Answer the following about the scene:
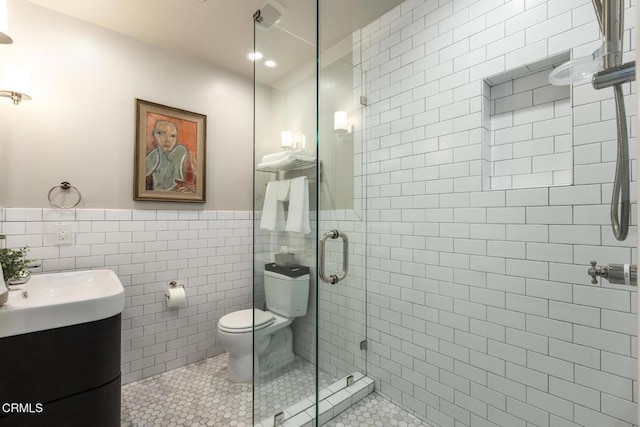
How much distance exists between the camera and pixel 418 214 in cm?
175

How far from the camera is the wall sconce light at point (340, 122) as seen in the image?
183cm

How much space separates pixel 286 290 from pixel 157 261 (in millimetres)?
1238

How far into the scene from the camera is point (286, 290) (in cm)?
171

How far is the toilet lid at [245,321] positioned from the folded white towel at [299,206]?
1.77 ft

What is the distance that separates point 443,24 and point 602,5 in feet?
3.15

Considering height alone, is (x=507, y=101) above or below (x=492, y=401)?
above

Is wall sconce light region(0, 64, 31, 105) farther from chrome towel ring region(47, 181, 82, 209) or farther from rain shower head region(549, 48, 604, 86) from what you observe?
rain shower head region(549, 48, 604, 86)

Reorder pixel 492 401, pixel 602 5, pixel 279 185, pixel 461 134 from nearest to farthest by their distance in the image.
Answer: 1. pixel 602 5
2. pixel 492 401
3. pixel 461 134
4. pixel 279 185

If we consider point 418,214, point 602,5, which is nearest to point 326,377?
point 418,214

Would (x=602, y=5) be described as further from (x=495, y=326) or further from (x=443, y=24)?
(x=495, y=326)

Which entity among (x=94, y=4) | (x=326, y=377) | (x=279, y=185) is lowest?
(x=326, y=377)

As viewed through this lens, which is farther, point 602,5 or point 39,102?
point 39,102

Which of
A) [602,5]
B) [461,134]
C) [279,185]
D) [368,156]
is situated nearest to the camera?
[602,5]

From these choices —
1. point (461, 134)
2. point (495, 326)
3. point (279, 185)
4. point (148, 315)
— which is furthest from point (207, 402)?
point (461, 134)
